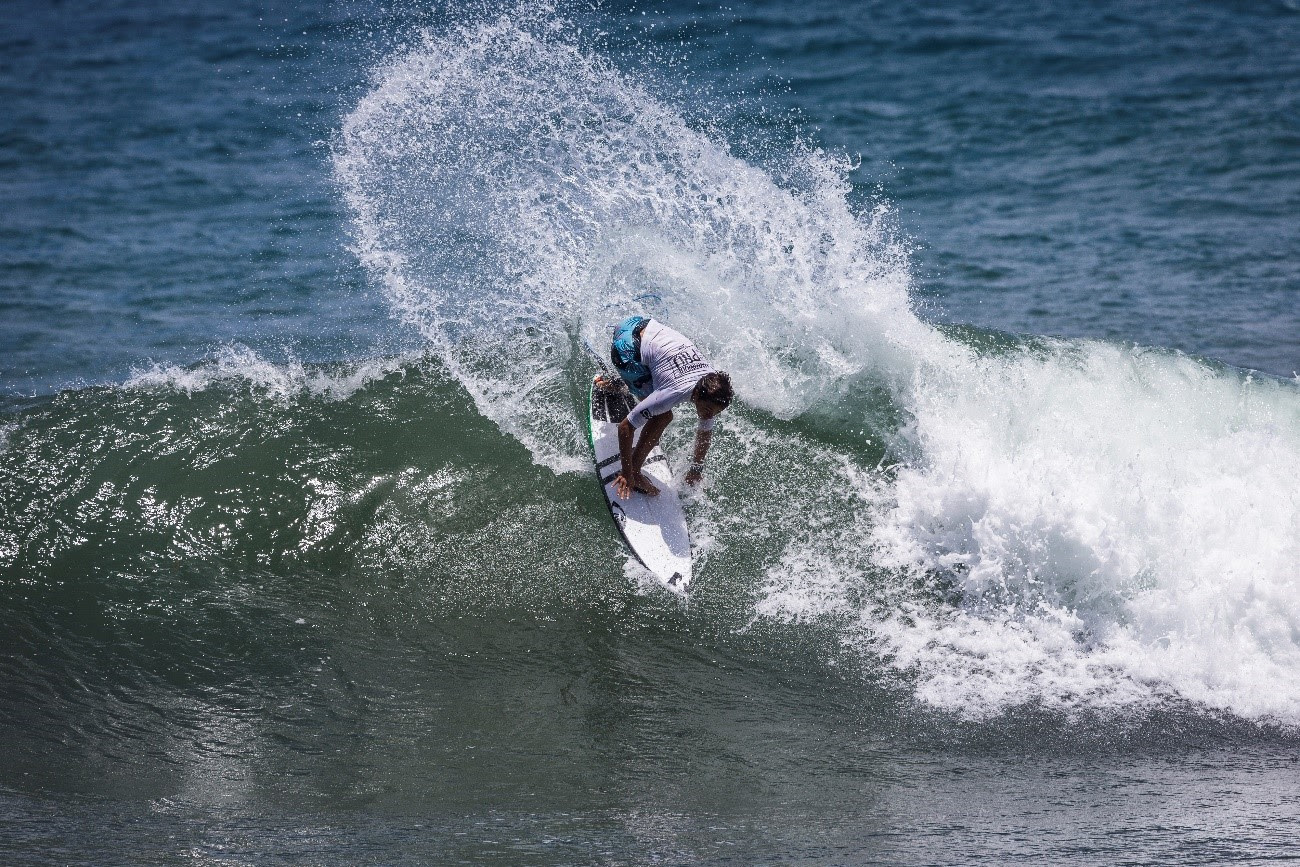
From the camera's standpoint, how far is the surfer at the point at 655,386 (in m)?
7.07

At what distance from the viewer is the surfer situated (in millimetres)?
7070

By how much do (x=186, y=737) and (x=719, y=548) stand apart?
11.1 feet

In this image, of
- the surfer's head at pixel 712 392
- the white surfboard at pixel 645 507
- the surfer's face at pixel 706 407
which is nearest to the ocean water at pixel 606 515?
the white surfboard at pixel 645 507

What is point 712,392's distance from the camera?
Answer: 7.11 m

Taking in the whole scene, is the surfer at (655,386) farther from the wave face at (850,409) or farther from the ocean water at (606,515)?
the wave face at (850,409)

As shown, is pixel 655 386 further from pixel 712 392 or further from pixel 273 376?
pixel 273 376

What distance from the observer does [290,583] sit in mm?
7359

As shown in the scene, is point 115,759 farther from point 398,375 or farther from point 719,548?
point 398,375

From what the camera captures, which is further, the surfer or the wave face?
the surfer

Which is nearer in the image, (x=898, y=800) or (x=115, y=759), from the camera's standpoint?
(x=898, y=800)

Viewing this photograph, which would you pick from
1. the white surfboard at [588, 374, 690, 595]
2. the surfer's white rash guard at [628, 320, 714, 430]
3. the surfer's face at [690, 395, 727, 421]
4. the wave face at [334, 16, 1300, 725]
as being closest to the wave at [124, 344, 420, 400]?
the wave face at [334, 16, 1300, 725]

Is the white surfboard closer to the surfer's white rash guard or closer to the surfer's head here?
the surfer's white rash guard

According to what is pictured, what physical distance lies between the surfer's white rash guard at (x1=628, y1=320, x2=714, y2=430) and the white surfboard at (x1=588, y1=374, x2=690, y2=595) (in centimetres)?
66

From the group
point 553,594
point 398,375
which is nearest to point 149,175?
point 398,375
